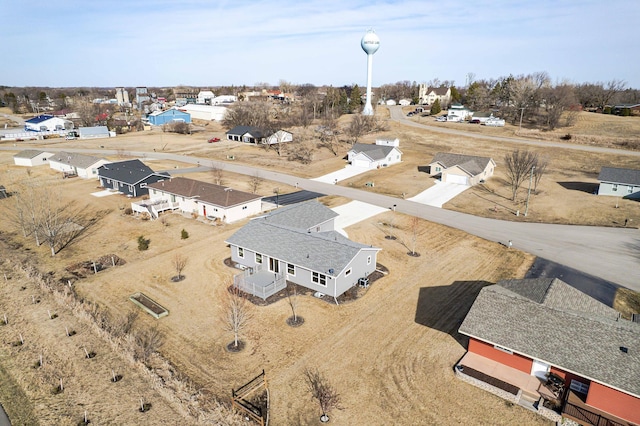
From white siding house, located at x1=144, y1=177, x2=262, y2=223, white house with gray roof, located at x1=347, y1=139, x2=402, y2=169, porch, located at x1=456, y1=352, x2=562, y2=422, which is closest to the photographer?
porch, located at x1=456, y1=352, x2=562, y2=422

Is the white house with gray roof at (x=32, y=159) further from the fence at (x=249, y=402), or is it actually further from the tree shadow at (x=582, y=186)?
the tree shadow at (x=582, y=186)

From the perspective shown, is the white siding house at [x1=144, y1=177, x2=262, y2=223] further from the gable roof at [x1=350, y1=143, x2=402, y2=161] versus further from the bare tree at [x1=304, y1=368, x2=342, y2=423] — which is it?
the gable roof at [x1=350, y1=143, x2=402, y2=161]

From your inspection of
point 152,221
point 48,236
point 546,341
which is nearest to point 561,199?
point 546,341

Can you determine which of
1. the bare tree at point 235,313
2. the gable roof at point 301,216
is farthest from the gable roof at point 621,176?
the bare tree at point 235,313

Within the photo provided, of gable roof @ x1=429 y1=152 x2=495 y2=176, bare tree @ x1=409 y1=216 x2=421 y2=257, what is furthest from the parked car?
bare tree @ x1=409 y1=216 x2=421 y2=257

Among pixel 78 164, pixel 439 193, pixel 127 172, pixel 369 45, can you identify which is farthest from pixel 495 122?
pixel 78 164

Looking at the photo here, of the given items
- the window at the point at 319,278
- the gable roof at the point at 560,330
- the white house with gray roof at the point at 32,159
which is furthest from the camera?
the white house with gray roof at the point at 32,159

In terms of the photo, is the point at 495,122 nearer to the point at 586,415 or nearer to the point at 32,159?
the point at 586,415
